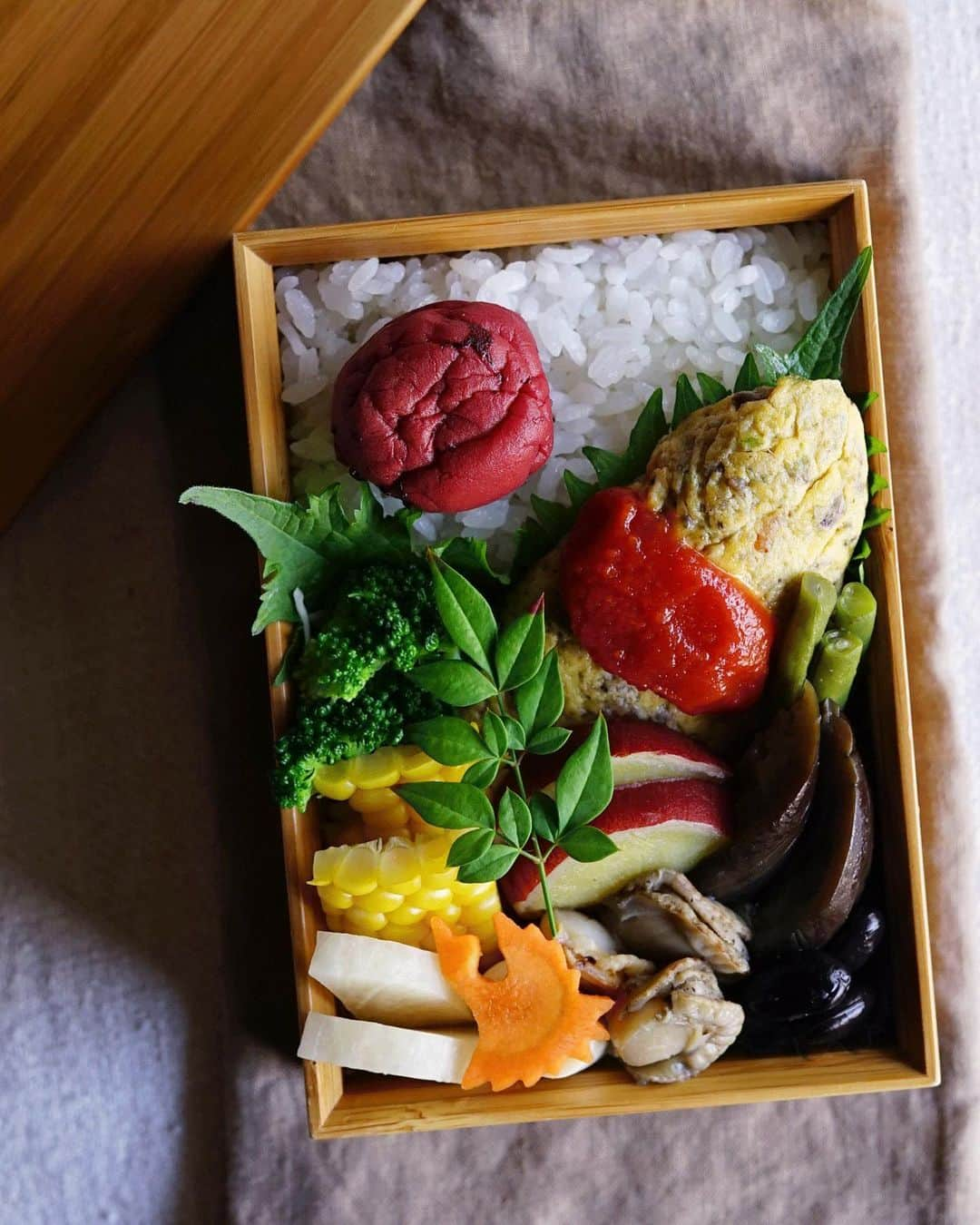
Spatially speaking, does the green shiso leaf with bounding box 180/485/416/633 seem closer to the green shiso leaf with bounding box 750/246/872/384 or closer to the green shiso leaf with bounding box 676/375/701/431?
the green shiso leaf with bounding box 676/375/701/431

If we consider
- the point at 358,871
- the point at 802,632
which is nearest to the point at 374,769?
the point at 358,871

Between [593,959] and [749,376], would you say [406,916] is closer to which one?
[593,959]

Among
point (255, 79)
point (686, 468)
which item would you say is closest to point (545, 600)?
point (686, 468)

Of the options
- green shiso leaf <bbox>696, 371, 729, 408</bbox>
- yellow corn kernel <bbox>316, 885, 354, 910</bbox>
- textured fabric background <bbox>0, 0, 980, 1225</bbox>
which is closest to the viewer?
yellow corn kernel <bbox>316, 885, 354, 910</bbox>

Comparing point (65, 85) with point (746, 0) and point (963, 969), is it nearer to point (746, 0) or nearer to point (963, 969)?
point (746, 0)

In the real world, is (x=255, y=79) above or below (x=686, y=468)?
above

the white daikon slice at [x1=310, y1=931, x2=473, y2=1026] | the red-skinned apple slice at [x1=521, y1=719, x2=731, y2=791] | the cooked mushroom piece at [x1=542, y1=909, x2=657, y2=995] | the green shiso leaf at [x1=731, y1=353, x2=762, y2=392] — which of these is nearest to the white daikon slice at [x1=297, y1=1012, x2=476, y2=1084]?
the white daikon slice at [x1=310, y1=931, x2=473, y2=1026]
